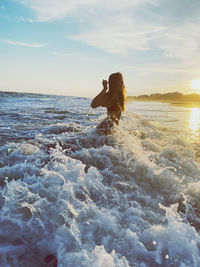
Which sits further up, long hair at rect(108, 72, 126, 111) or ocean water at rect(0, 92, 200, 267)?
long hair at rect(108, 72, 126, 111)

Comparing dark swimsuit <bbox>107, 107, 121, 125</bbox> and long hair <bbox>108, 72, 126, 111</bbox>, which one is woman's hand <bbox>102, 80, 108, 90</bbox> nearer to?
long hair <bbox>108, 72, 126, 111</bbox>

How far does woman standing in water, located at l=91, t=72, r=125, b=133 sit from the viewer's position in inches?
220

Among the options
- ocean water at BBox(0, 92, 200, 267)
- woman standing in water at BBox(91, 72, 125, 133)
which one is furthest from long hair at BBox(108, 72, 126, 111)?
ocean water at BBox(0, 92, 200, 267)

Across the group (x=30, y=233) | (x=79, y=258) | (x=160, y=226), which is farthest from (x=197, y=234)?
(x=30, y=233)

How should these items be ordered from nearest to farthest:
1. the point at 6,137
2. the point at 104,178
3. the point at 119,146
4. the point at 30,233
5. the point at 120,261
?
1. the point at 120,261
2. the point at 30,233
3. the point at 104,178
4. the point at 119,146
5. the point at 6,137

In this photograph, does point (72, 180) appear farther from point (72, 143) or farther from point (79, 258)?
point (72, 143)

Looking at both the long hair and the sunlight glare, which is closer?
the long hair

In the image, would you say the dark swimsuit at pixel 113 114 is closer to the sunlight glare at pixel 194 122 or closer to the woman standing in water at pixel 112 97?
the woman standing in water at pixel 112 97

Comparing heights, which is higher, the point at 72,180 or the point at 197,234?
the point at 72,180

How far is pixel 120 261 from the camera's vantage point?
188cm

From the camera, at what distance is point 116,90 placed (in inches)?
220

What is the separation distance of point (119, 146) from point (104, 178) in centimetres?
160

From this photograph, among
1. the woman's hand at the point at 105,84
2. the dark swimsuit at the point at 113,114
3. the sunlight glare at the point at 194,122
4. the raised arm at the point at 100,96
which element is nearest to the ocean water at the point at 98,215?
the dark swimsuit at the point at 113,114

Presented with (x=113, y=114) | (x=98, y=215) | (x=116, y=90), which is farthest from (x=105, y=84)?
(x=98, y=215)
